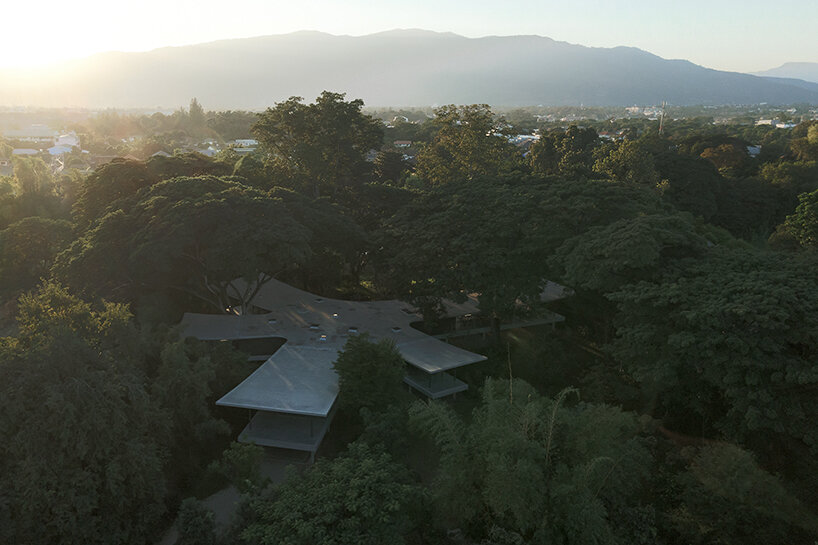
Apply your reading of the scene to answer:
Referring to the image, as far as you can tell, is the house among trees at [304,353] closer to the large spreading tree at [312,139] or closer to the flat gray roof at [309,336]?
the flat gray roof at [309,336]

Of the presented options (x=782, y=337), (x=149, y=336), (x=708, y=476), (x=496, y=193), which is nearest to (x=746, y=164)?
(x=496, y=193)

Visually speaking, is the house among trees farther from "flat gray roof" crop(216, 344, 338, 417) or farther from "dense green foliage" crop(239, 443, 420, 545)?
"dense green foliage" crop(239, 443, 420, 545)

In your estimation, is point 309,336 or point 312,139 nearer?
point 309,336

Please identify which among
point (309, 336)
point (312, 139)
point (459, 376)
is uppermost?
point (312, 139)

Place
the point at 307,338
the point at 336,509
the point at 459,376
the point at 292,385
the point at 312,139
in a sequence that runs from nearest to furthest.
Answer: the point at 336,509 → the point at 292,385 → the point at 459,376 → the point at 307,338 → the point at 312,139

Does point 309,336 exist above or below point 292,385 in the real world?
below

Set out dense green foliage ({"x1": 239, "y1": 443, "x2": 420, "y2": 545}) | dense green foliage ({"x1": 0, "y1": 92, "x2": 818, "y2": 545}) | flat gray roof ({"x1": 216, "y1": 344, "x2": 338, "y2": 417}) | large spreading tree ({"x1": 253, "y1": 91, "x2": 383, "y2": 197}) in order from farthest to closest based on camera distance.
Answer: large spreading tree ({"x1": 253, "y1": 91, "x2": 383, "y2": 197}) < flat gray roof ({"x1": 216, "y1": 344, "x2": 338, "y2": 417}) < dense green foliage ({"x1": 0, "y1": 92, "x2": 818, "y2": 545}) < dense green foliage ({"x1": 239, "y1": 443, "x2": 420, "y2": 545})

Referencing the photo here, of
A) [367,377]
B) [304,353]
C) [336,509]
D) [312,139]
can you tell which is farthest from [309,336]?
[312,139]

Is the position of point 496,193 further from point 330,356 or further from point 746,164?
point 746,164

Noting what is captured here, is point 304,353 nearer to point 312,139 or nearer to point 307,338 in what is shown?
point 307,338

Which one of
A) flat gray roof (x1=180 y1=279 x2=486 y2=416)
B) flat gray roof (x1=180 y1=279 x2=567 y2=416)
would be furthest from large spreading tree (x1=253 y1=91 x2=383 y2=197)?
flat gray roof (x1=180 y1=279 x2=486 y2=416)

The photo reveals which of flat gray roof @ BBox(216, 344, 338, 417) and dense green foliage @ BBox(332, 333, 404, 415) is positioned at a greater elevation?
dense green foliage @ BBox(332, 333, 404, 415)
